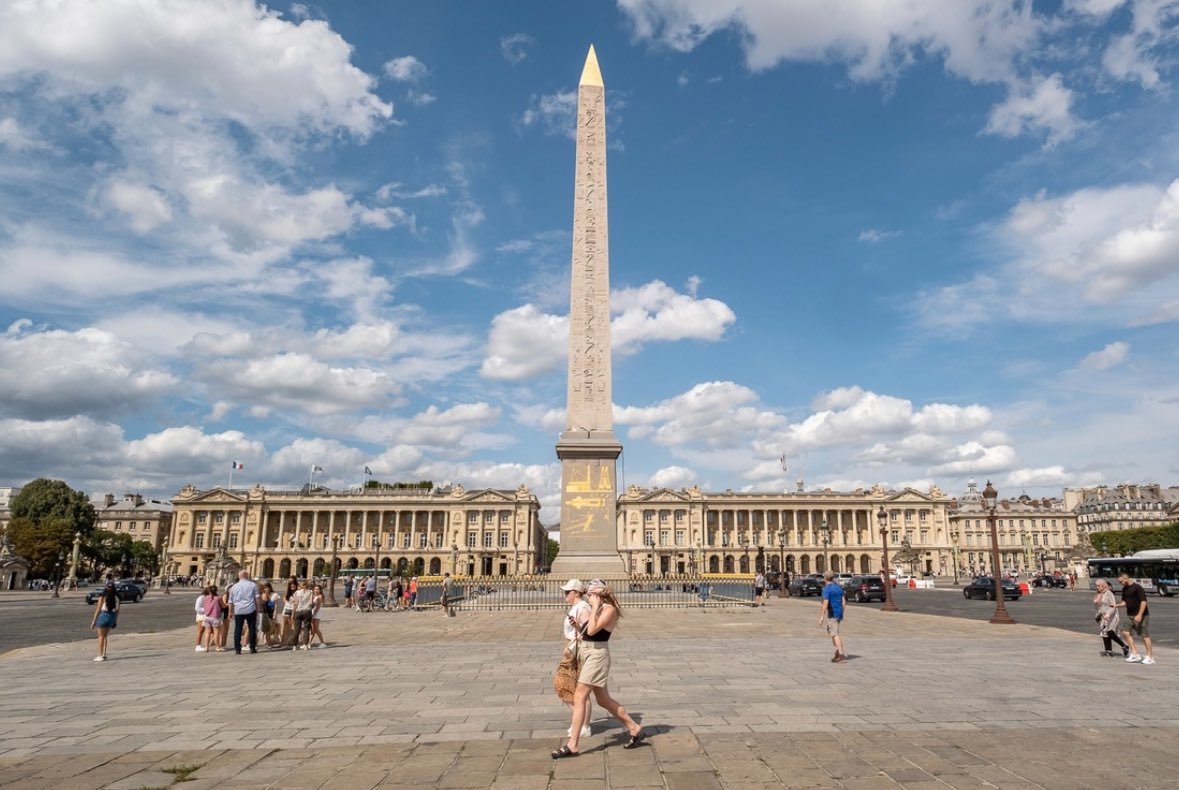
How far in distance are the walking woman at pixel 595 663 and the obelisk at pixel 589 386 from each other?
23831 mm

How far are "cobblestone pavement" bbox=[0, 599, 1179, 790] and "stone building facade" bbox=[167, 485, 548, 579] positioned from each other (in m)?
108

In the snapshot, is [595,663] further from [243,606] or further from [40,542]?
[40,542]

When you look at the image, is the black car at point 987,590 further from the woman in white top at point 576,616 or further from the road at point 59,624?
the woman in white top at point 576,616

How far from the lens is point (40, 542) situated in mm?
73062

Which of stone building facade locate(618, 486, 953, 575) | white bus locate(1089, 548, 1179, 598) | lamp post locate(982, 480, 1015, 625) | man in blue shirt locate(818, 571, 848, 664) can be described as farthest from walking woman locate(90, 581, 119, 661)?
stone building facade locate(618, 486, 953, 575)

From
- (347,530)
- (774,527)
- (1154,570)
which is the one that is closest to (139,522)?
(347,530)

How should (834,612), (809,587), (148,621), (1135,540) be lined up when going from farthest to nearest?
(1135,540) < (809,587) < (148,621) < (834,612)

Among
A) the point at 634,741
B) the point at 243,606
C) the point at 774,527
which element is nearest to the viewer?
the point at 634,741

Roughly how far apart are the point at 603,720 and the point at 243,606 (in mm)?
9825

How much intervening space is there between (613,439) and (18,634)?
20558mm

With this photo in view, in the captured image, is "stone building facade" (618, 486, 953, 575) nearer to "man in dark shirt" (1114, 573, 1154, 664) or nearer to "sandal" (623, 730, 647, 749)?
"man in dark shirt" (1114, 573, 1154, 664)

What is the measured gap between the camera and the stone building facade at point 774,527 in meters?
123

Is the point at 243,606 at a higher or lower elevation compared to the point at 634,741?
higher

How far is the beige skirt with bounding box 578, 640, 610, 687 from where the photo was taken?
6555mm
